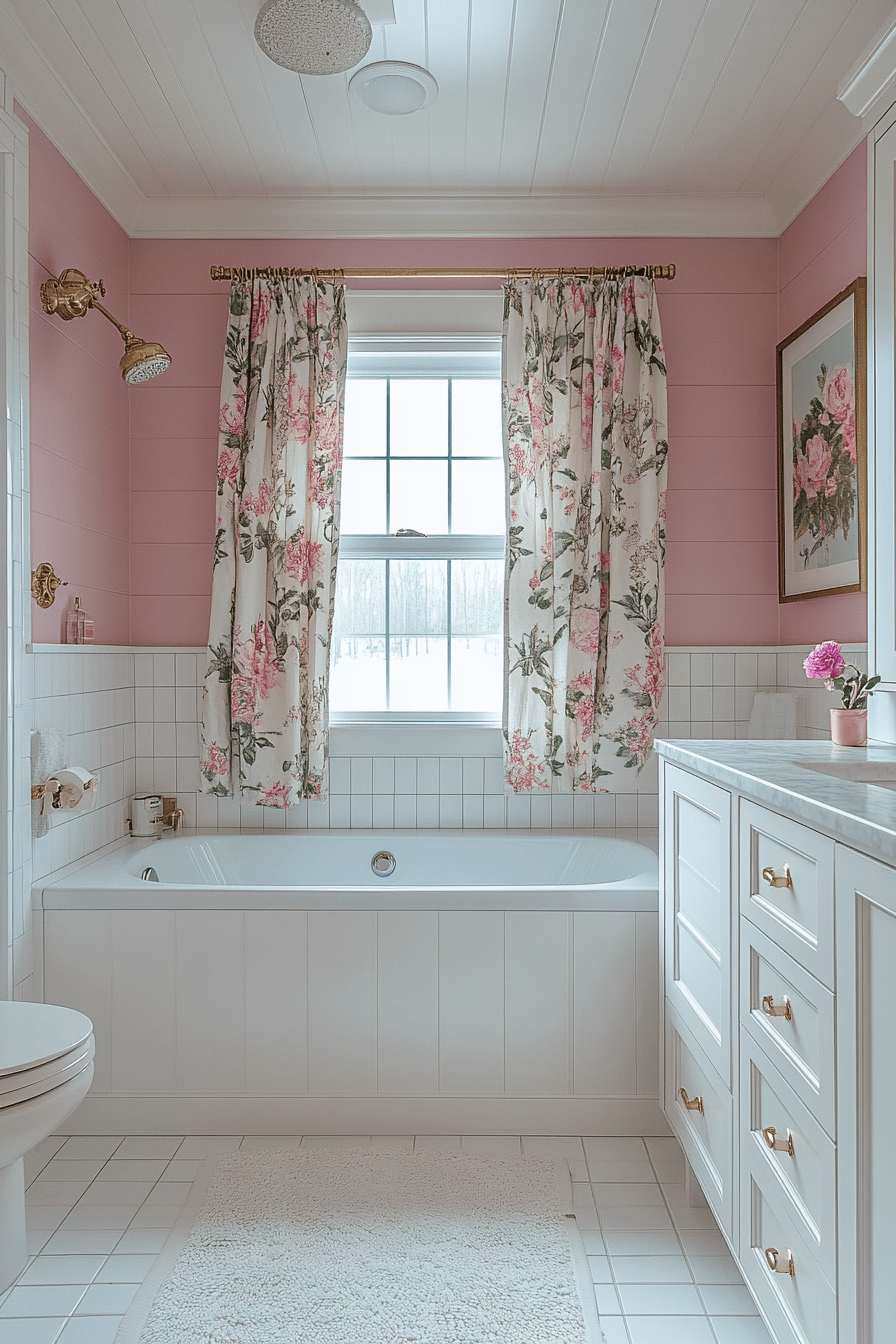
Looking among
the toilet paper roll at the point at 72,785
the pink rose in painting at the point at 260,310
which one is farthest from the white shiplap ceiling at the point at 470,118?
the toilet paper roll at the point at 72,785

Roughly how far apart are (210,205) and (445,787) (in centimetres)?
204

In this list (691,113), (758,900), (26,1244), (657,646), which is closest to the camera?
(758,900)

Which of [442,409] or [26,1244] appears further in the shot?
[442,409]

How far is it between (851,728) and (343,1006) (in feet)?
4.51

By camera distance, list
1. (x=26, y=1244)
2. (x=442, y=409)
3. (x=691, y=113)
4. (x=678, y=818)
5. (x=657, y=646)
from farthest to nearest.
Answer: (x=442, y=409)
(x=657, y=646)
(x=691, y=113)
(x=678, y=818)
(x=26, y=1244)

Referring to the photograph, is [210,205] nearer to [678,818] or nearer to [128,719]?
[128,719]

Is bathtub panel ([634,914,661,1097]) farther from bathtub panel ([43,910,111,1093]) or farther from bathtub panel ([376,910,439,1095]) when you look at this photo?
bathtub panel ([43,910,111,1093])

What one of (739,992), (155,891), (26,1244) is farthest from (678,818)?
(26,1244)

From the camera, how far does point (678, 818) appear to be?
2039 mm

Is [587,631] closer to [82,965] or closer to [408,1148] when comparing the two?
[408,1148]

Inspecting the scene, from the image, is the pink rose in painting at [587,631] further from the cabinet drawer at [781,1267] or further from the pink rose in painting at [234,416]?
the cabinet drawer at [781,1267]

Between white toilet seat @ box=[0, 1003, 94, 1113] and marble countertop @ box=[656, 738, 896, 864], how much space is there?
123cm

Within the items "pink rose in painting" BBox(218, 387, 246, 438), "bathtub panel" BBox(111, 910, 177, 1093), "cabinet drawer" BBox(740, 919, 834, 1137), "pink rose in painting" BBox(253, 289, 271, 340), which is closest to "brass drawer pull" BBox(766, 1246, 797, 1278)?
"cabinet drawer" BBox(740, 919, 834, 1137)

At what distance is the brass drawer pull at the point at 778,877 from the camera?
4.49 ft
